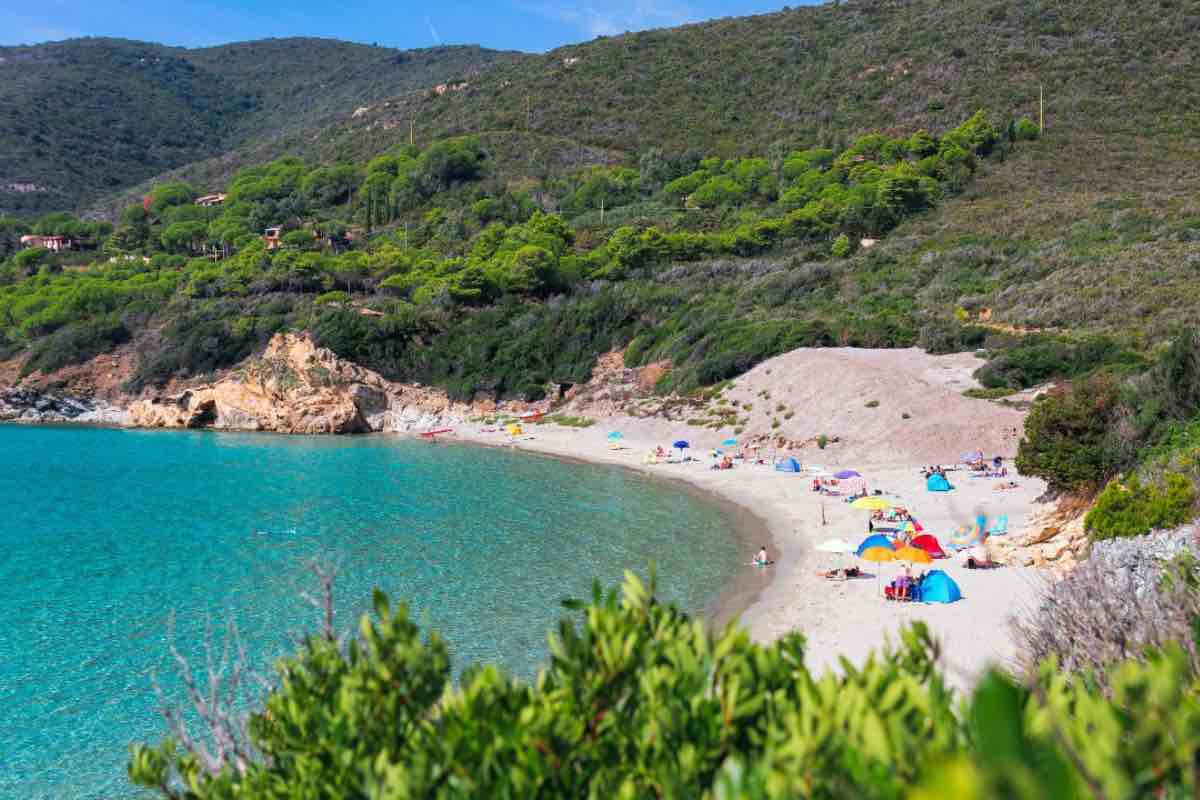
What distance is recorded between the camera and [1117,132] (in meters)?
63.8

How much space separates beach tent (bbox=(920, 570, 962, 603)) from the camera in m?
14.8

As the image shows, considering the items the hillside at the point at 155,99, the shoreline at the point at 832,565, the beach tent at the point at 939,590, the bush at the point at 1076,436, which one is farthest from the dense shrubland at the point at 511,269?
the hillside at the point at 155,99

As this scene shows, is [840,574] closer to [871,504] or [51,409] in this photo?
[871,504]

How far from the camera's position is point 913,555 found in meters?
16.8

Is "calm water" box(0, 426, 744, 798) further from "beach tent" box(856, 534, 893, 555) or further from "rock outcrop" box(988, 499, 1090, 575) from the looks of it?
"rock outcrop" box(988, 499, 1090, 575)

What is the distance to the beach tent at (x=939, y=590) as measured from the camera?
1478 centimetres

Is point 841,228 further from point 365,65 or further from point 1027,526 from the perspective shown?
point 365,65

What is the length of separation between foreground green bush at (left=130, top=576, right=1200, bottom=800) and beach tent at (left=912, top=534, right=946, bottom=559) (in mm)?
13291

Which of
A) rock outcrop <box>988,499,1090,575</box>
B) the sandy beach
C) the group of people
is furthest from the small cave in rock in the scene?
rock outcrop <box>988,499,1090,575</box>

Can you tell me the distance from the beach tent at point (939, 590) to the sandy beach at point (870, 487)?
0.57 ft

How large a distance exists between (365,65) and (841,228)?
455 ft

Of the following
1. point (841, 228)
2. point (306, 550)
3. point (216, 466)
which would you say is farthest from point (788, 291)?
point (306, 550)

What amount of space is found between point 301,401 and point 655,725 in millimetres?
46417

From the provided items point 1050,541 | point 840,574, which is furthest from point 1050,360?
Result: point 840,574
